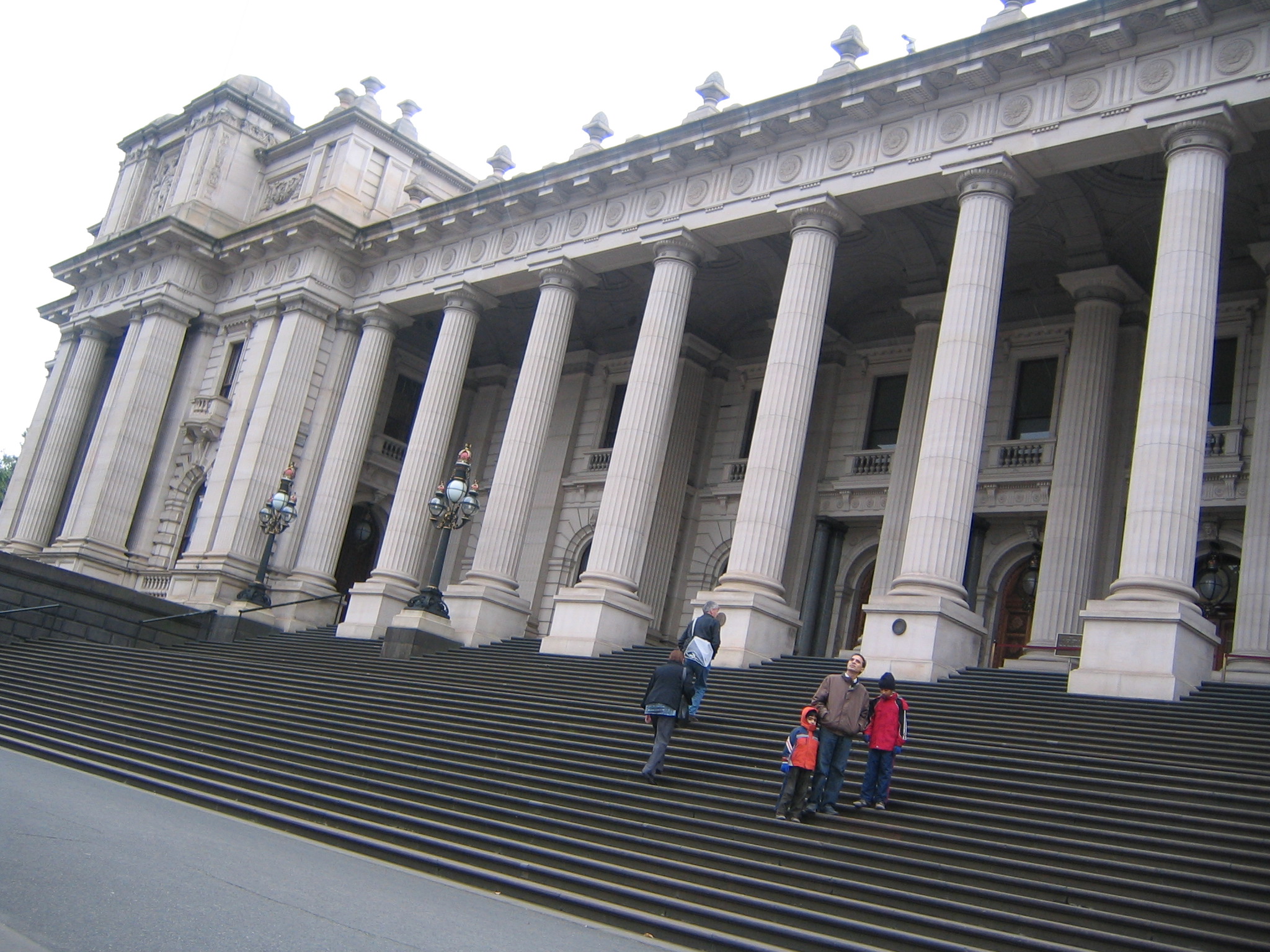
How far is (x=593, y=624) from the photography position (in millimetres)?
19812

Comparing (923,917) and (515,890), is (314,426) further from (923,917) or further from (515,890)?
(923,917)

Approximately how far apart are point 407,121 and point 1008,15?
18994 mm

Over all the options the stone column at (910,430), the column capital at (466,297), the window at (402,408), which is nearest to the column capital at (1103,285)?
the stone column at (910,430)

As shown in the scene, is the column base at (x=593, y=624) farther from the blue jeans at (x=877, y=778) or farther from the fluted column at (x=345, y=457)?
the blue jeans at (x=877, y=778)

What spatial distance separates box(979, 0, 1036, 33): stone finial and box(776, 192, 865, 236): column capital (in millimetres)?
3534

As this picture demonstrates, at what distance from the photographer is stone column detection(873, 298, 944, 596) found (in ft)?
75.8

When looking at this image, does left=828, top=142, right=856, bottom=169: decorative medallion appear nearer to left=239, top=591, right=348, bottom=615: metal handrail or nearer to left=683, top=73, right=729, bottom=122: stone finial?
left=683, top=73, right=729, bottom=122: stone finial

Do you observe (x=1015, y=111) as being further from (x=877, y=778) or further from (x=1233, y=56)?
(x=877, y=778)

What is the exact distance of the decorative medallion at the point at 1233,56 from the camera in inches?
624

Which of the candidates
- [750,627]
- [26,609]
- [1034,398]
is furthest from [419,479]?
[1034,398]

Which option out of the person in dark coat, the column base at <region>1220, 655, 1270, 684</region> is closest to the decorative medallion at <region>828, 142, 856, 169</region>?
the column base at <region>1220, 655, 1270, 684</region>

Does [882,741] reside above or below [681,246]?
below

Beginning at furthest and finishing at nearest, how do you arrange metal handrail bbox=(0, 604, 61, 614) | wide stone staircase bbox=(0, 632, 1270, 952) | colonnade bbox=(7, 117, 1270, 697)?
metal handrail bbox=(0, 604, 61, 614) < colonnade bbox=(7, 117, 1270, 697) < wide stone staircase bbox=(0, 632, 1270, 952)

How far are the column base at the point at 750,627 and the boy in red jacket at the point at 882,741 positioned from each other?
6.81 m
